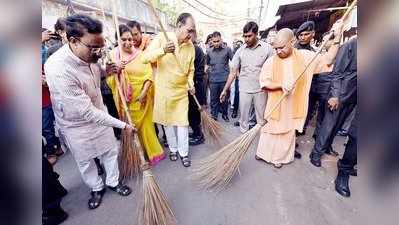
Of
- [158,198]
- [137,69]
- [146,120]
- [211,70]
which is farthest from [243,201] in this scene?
[211,70]

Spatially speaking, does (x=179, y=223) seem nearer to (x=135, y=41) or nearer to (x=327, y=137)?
(x=327, y=137)

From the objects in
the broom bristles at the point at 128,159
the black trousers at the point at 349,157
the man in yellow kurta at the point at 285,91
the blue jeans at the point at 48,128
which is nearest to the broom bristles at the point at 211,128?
the man in yellow kurta at the point at 285,91

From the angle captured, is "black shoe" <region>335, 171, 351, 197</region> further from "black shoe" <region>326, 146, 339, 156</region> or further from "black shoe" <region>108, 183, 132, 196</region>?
"black shoe" <region>108, 183, 132, 196</region>

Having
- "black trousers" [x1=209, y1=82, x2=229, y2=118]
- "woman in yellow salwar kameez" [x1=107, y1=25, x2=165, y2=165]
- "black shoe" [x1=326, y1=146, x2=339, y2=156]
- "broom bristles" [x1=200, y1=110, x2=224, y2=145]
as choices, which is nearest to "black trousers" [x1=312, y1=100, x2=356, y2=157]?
"black shoe" [x1=326, y1=146, x2=339, y2=156]

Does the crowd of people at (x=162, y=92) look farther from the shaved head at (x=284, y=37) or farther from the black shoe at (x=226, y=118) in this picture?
the black shoe at (x=226, y=118)

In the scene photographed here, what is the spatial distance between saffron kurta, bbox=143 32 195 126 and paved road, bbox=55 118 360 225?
76cm

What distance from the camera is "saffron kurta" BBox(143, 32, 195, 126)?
124 inches

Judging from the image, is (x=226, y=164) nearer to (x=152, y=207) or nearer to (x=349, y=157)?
(x=152, y=207)

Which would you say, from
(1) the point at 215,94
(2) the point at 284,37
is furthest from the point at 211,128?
(1) the point at 215,94

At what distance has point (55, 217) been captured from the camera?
8.30ft

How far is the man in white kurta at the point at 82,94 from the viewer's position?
7.00 feet

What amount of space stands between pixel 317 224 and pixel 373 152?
5.96ft

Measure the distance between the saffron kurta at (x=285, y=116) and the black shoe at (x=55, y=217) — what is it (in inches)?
99.3

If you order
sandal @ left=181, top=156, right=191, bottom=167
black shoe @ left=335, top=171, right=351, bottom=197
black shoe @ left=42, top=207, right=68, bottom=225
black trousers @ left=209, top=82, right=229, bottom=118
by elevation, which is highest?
black trousers @ left=209, top=82, right=229, bottom=118
